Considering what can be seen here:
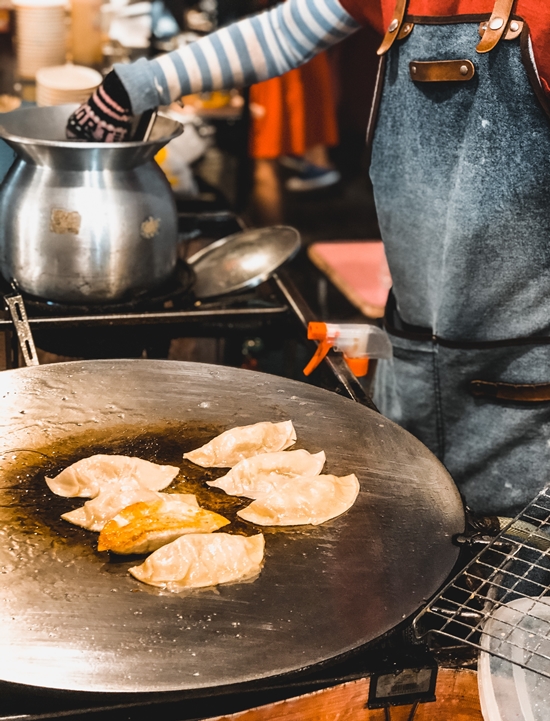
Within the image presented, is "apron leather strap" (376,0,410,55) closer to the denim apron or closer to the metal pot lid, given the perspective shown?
the denim apron

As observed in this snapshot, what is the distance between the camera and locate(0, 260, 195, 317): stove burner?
6.77ft

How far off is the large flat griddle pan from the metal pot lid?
1.82 feet

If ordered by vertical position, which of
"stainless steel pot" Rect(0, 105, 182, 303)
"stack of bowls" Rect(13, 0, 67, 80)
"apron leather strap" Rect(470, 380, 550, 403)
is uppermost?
"stack of bowls" Rect(13, 0, 67, 80)

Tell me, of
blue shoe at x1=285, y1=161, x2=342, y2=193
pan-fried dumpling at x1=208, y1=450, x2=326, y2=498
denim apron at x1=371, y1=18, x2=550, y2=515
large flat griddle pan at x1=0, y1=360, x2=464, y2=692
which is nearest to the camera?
large flat griddle pan at x1=0, y1=360, x2=464, y2=692

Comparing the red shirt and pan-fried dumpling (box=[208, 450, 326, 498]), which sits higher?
the red shirt

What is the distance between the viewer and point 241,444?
153 centimetres

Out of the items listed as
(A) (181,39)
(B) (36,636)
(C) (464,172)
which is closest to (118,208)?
(C) (464,172)

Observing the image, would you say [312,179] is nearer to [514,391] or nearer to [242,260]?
[242,260]

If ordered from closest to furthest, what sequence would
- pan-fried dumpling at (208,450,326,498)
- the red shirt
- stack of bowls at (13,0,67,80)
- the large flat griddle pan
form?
the large flat griddle pan < pan-fried dumpling at (208,450,326,498) < the red shirt < stack of bowls at (13,0,67,80)

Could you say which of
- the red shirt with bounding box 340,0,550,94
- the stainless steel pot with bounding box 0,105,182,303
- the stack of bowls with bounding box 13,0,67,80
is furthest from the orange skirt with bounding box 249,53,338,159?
the stainless steel pot with bounding box 0,105,182,303

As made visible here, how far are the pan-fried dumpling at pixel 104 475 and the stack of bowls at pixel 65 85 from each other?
67.1 inches

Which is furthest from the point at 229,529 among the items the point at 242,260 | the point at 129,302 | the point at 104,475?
the point at 242,260

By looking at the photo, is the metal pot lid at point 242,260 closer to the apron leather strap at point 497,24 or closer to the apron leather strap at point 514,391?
the apron leather strap at point 514,391

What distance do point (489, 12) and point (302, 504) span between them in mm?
1260
